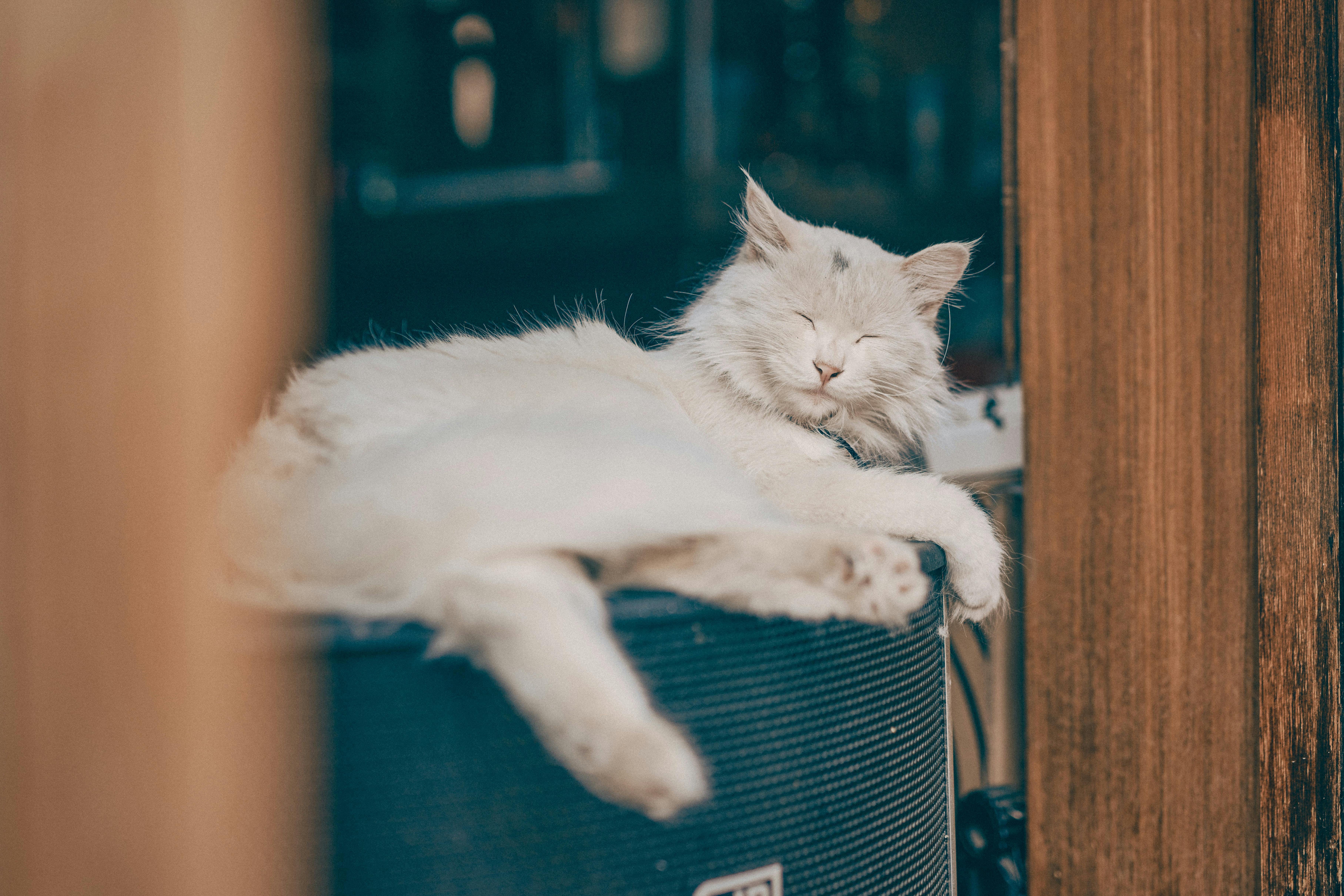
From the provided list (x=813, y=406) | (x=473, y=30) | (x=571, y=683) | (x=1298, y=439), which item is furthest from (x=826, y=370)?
(x=473, y=30)

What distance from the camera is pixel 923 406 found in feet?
2.70

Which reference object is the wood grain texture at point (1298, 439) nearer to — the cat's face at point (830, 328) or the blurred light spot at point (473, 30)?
the cat's face at point (830, 328)

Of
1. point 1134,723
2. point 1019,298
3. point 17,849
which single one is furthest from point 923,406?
point 17,849

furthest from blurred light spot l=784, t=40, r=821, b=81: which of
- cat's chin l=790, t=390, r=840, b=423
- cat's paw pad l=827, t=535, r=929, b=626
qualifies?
cat's paw pad l=827, t=535, r=929, b=626

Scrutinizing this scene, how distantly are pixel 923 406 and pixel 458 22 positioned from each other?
177 cm

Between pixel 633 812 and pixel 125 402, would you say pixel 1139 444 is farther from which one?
pixel 125 402

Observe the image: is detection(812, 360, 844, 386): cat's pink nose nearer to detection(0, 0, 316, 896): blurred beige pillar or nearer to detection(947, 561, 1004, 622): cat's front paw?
detection(947, 561, 1004, 622): cat's front paw

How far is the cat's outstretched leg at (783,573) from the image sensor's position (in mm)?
555

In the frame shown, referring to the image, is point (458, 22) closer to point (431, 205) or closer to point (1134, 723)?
point (431, 205)

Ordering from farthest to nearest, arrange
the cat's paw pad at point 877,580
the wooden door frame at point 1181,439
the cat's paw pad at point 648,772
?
the wooden door frame at point 1181,439
the cat's paw pad at point 877,580
the cat's paw pad at point 648,772

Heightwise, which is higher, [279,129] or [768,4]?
[768,4]

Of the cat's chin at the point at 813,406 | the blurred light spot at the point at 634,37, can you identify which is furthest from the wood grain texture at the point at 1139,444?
the blurred light spot at the point at 634,37

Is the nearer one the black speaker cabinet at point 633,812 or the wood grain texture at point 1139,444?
the black speaker cabinet at point 633,812

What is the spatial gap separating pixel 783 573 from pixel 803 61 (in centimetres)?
189
